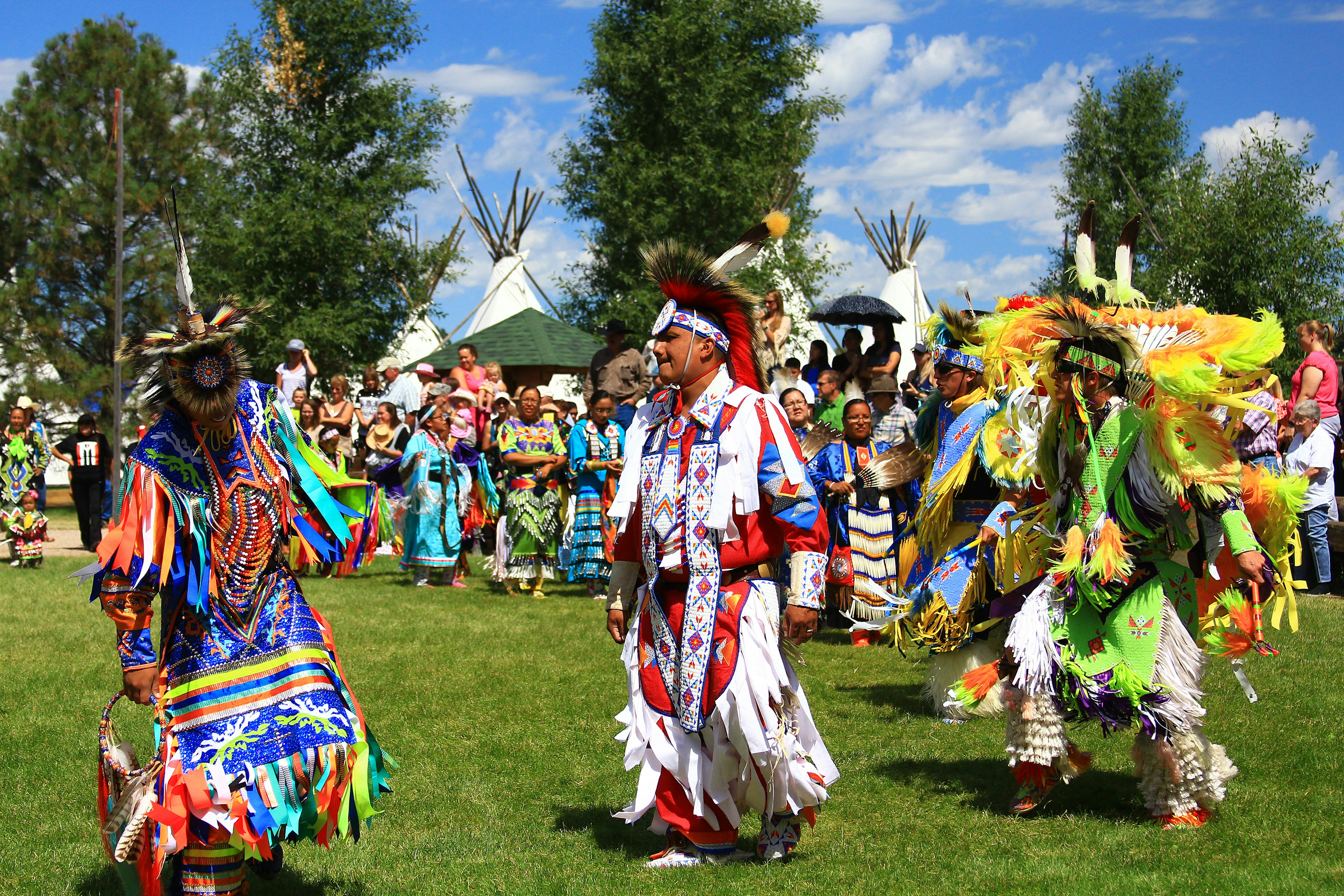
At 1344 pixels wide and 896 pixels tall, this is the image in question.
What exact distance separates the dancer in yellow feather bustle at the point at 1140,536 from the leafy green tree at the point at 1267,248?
15.6m

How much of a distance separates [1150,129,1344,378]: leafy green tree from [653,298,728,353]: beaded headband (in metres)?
16.6

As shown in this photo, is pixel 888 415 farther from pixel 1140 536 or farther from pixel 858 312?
pixel 1140 536

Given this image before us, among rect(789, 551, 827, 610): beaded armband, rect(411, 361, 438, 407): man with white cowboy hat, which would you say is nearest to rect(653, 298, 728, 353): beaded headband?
rect(789, 551, 827, 610): beaded armband

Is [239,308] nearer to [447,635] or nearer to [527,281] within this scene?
[447,635]

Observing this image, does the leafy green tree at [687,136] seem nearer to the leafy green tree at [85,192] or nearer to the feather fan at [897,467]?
the leafy green tree at [85,192]

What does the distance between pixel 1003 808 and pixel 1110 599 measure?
998mm

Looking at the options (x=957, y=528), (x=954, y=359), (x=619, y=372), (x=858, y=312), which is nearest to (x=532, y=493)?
(x=619, y=372)

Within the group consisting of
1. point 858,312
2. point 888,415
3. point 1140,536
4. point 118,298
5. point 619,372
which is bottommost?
point 1140,536

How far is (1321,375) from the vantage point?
10.6 metres

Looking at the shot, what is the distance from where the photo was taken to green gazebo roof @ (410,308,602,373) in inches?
977

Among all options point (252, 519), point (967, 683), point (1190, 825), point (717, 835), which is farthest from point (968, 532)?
point (252, 519)

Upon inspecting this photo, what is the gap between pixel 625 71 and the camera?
22.9 m

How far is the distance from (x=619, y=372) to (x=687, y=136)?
11900 mm

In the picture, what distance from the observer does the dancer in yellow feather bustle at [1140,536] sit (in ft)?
14.4
